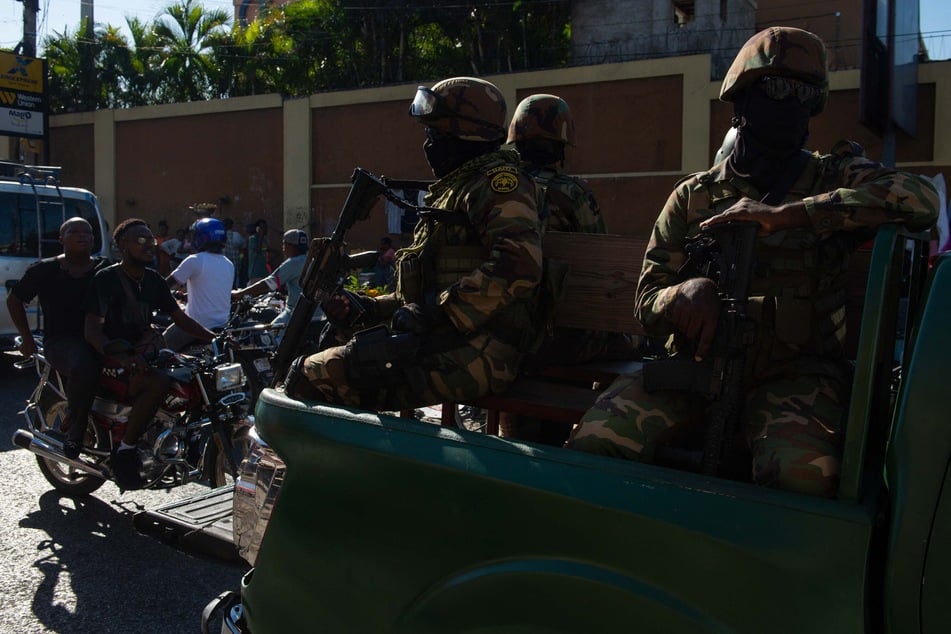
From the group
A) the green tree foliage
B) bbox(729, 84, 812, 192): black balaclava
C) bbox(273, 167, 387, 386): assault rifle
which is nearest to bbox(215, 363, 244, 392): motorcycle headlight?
bbox(273, 167, 387, 386): assault rifle

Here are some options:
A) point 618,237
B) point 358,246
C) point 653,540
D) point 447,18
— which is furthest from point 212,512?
point 447,18

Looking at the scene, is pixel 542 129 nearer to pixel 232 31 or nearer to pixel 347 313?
pixel 347 313

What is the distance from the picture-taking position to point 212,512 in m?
3.21

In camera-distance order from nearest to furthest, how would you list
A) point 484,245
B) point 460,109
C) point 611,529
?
point 611,529
point 484,245
point 460,109

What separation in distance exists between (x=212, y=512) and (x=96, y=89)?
2434 cm

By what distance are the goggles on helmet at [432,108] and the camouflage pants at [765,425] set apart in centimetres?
116

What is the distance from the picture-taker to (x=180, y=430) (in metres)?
4.80

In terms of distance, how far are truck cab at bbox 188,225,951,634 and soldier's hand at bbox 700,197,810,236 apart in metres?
0.23

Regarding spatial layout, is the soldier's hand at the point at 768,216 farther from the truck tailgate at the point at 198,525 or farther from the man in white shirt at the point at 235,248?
the man in white shirt at the point at 235,248

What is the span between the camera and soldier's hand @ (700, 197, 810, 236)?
6.24 feet

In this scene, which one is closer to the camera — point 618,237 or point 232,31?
point 618,237

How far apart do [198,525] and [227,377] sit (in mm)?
1903

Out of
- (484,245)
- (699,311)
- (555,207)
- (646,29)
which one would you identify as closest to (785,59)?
(699,311)

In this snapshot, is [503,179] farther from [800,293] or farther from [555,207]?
[555,207]
